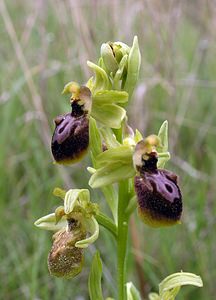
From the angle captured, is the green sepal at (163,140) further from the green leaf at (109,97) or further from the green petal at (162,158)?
the green leaf at (109,97)

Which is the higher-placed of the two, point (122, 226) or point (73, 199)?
point (73, 199)

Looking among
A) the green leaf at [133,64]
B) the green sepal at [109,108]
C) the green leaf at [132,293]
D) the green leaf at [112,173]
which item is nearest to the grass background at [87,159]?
the green leaf at [132,293]

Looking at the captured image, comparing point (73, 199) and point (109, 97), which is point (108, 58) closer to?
point (109, 97)

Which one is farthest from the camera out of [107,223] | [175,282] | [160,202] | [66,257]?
[175,282]

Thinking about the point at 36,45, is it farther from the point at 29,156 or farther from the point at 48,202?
the point at 48,202

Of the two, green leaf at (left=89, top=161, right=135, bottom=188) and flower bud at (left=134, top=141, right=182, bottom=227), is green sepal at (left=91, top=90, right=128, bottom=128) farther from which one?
flower bud at (left=134, top=141, right=182, bottom=227)

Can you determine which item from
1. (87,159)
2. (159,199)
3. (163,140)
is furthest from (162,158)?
(87,159)

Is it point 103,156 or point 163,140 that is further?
point 163,140
